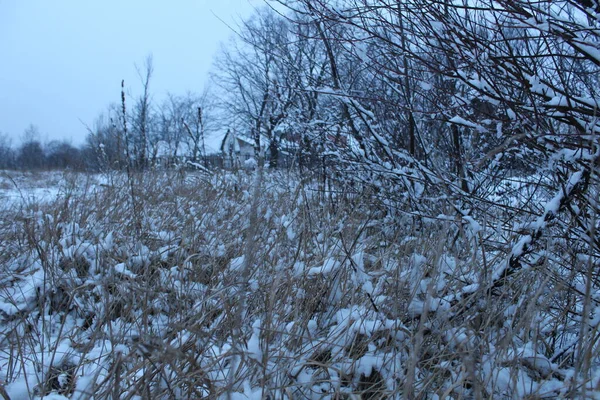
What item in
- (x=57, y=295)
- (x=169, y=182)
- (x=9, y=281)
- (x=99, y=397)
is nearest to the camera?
(x=99, y=397)

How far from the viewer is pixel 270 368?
1227 mm

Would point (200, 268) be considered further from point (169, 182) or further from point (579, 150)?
point (169, 182)

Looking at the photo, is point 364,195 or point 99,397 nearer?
point 99,397

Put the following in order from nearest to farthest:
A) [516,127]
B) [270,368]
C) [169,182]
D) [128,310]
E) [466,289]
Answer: [270,368], [466,289], [128,310], [516,127], [169,182]

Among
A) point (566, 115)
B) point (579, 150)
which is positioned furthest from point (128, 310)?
point (566, 115)

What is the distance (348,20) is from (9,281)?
2.18 meters

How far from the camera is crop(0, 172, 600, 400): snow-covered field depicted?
1.07m

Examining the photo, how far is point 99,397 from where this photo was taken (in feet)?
3.35

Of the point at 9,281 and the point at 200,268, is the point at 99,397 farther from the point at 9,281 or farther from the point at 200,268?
the point at 9,281

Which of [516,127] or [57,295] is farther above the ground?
[516,127]

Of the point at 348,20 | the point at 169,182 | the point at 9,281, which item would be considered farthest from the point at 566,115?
the point at 169,182

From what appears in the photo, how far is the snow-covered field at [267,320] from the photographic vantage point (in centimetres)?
107

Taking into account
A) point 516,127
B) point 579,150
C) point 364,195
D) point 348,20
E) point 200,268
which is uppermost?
point 348,20

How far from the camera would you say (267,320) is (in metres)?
1.26
